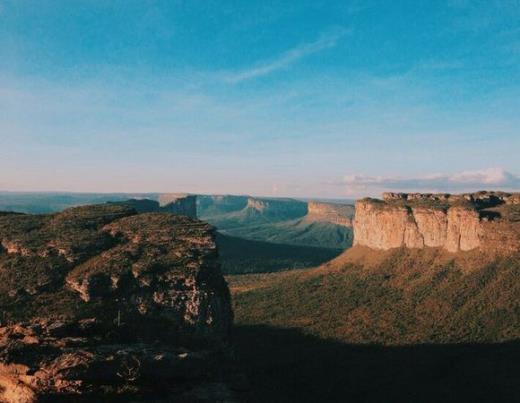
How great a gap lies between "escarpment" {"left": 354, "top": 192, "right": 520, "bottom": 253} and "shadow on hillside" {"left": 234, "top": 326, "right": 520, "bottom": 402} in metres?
46.0

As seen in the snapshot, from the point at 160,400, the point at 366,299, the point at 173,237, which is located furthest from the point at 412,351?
the point at 160,400

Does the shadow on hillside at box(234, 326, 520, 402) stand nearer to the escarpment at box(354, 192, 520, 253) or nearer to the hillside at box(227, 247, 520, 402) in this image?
the hillside at box(227, 247, 520, 402)

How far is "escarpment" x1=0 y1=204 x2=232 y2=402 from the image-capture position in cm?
3759

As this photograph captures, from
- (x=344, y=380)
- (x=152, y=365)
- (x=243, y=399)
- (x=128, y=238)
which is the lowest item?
(x=344, y=380)

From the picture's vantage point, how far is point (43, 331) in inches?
1636

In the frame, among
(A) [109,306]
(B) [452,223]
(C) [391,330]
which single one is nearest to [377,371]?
(C) [391,330]

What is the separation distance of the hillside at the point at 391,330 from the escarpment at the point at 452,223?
444 centimetres

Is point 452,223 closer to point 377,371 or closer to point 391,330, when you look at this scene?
point 391,330

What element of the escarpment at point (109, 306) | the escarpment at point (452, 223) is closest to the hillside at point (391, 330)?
the escarpment at point (452, 223)

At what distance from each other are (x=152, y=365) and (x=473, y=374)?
254ft

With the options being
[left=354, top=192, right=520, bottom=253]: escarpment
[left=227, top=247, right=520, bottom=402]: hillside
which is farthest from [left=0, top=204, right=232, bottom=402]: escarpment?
[left=354, top=192, right=520, bottom=253]: escarpment

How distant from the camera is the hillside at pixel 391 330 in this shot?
93.1 meters

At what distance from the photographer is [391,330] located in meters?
126

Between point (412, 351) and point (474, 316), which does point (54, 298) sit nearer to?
point (412, 351)
